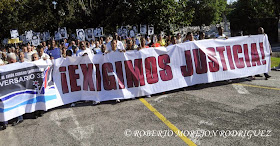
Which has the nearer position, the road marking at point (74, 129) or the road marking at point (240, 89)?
the road marking at point (74, 129)

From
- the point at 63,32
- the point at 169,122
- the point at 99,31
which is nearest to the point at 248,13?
the point at 99,31

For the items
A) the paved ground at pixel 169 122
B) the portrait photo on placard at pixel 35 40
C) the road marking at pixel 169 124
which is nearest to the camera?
the road marking at pixel 169 124

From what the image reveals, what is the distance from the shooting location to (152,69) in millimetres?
7773

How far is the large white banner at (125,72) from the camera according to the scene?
21.5 ft

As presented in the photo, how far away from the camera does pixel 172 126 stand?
17.4 ft

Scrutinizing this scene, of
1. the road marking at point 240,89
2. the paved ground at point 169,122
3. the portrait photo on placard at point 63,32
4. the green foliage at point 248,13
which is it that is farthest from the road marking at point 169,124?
the green foliage at point 248,13

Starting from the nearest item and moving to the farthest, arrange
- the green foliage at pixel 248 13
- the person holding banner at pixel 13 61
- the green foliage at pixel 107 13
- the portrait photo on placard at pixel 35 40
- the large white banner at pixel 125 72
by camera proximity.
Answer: the person holding banner at pixel 13 61 → the large white banner at pixel 125 72 → the portrait photo on placard at pixel 35 40 → the green foliage at pixel 107 13 → the green foliage at pixel 248 13

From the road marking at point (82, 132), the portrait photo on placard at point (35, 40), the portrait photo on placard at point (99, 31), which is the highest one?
the portrait photo on placard at point (99, 31)

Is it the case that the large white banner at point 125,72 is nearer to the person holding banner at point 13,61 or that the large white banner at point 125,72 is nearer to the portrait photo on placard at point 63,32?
the person holding banner at point 13,61

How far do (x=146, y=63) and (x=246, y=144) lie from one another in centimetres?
403

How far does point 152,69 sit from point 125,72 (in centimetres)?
83

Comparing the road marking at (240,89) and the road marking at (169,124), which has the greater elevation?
the road marking at (240,89)

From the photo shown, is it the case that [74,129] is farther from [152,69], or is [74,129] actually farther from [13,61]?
[152,69]

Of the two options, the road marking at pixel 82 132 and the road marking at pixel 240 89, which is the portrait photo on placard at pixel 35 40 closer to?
the road marking at pixel 82 132
